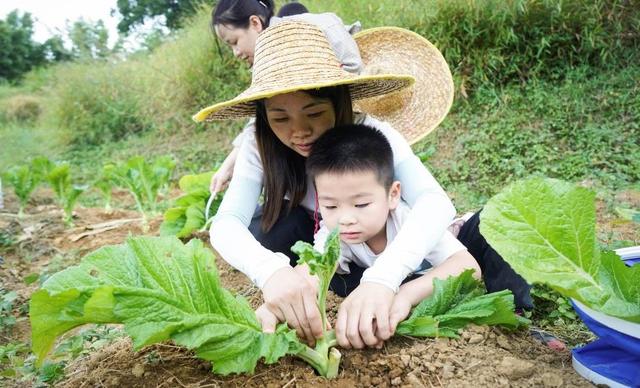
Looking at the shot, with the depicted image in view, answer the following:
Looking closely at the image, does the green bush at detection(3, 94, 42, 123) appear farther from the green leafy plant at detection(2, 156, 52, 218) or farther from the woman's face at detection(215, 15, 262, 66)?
the woman's face at detection(215, 15, 262, 66)

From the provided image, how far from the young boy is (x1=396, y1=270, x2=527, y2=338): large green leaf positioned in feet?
0.17

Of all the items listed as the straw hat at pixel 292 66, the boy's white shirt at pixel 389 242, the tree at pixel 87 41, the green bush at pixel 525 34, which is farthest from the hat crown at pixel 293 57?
the tree at pixel 87 41

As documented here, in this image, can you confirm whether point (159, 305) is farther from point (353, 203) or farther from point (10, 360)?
point (10, 360)

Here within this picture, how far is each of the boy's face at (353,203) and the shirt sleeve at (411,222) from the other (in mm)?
107

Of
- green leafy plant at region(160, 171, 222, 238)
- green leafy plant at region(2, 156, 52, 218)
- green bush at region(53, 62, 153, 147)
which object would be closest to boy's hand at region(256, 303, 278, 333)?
green leafy plant at region(160, 171, 222, 238)

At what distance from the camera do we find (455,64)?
579 cm

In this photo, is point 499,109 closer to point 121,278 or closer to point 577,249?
point 577,249

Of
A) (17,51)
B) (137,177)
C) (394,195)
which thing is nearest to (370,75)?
(394,195)

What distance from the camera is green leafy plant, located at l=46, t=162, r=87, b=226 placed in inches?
170

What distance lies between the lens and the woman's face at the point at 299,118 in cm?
195

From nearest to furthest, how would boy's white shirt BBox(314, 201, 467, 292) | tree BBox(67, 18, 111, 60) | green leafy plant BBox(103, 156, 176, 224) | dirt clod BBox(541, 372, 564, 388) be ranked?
1. dirt clod BBox(541, 372, 564, 388)
2. boy's white shirt BBox(314, 201, 467, 292)
3. green leafy plant BBox(103, 156, 176, 224)
4. tree BBox(67, 18, 111, 60)

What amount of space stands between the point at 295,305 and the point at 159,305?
39 cm

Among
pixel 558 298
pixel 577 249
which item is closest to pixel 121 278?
pixel 577 249

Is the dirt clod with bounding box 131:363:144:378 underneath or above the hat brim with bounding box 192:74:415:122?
underneath
